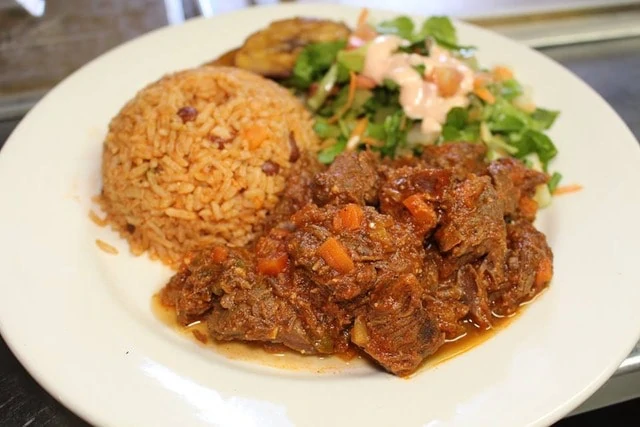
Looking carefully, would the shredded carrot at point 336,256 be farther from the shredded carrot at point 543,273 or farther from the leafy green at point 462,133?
the leafy green at point 462,133

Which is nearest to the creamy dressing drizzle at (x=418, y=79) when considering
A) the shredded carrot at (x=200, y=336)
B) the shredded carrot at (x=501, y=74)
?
the shredded carrot at (x=501, y=74)

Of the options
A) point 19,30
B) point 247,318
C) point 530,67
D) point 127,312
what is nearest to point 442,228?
point 247,318

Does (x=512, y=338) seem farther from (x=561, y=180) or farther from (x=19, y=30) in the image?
(x=19, y=30)

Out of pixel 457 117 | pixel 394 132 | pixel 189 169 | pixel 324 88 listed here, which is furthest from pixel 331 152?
pixel 189 169

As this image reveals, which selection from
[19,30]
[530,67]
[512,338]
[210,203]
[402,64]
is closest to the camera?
[512,338]

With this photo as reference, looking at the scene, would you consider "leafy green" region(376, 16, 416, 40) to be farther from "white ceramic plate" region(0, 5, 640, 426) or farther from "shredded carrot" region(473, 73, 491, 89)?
"white ceramic plate" region(0, 5, 640, 426)

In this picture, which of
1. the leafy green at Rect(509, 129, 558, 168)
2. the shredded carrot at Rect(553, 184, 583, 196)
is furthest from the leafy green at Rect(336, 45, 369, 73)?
the shredded carrot at Rect(553, 184, 583, 196)
